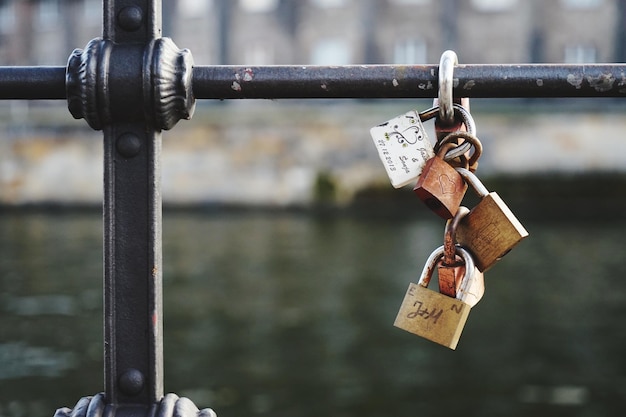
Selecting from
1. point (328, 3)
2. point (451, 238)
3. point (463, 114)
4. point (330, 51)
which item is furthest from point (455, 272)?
point (328, 3)

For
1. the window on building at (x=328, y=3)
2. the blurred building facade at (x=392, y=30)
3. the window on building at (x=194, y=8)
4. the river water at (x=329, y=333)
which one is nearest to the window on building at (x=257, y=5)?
the blurred building facade at (x=392, y=30)

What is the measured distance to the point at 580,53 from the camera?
15516 millimetres

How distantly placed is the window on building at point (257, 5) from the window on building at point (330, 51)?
1.18 meters

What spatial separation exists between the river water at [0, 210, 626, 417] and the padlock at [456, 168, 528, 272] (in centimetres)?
410

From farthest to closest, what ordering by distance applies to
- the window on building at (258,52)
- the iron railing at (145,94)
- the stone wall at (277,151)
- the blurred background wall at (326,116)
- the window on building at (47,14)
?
the window on building at (47,14) < the window on building at (258,52) < the blurred background wall at (326,116) < the stone wall at (277,151) < the iron railing at (145,94)

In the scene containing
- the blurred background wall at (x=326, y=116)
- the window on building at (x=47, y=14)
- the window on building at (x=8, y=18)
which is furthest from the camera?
the window on building at (x=8, y=18)

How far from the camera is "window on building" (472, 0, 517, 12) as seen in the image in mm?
15758

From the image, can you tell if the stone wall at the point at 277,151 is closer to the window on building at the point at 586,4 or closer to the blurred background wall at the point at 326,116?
the blurred background wall at the point at 326,116

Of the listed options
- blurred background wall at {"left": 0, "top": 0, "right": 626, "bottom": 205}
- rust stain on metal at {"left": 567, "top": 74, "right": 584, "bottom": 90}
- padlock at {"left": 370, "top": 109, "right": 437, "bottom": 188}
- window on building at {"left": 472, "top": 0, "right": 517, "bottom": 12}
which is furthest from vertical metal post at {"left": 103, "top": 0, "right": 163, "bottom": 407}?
window on building at {"left": 472, "top": 0, "right": 517, "bottom": 12}

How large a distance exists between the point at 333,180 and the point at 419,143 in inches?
559

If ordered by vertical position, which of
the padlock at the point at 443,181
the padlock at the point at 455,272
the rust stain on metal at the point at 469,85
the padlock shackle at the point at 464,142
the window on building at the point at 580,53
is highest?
the window on building at the point at 580,53

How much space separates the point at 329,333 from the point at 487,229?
5.56m

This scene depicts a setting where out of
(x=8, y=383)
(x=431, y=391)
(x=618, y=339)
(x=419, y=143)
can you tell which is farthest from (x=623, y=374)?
(x=419, y=143)

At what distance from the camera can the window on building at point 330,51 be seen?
640 inches
